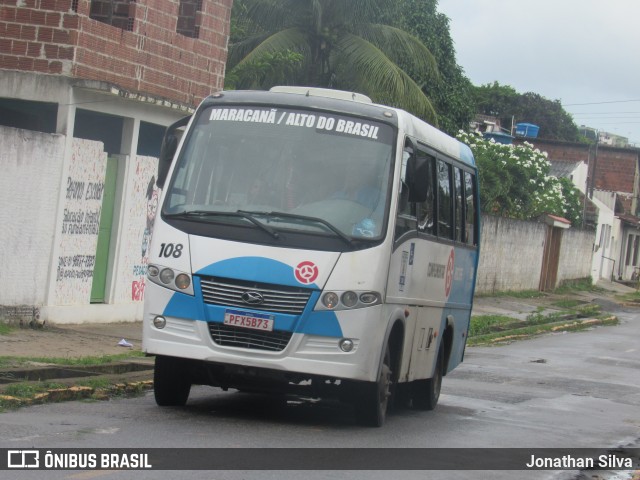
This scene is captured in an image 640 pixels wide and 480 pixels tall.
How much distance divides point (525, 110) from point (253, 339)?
75.4m

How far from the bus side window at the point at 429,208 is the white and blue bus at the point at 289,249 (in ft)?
0.36

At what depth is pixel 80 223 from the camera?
16672 mm

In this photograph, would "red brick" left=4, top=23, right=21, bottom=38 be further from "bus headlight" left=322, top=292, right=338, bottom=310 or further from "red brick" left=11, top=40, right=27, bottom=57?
"bus headlight" left=322, top=292, right=338, bottom=310

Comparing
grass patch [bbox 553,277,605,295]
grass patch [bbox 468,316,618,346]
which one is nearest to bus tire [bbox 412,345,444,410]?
grass patch [bbox 468,316,618,346]

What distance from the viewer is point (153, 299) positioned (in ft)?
33.4

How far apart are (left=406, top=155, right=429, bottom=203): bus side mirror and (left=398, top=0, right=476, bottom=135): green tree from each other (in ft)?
108

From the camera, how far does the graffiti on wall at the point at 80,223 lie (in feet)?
53.3

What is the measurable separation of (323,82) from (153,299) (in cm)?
1946

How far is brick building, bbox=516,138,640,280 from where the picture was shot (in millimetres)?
60500

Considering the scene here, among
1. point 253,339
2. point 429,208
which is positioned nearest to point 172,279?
point 253,339

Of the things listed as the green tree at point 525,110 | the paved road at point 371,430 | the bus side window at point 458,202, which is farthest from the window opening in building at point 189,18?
the green tree at point 525,110

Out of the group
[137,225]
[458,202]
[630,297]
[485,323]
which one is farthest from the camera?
[630,297]

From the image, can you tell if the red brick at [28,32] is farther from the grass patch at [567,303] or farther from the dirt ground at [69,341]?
the grass patch at [567,303]

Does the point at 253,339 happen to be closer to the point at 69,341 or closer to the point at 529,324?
the point at 69,341
